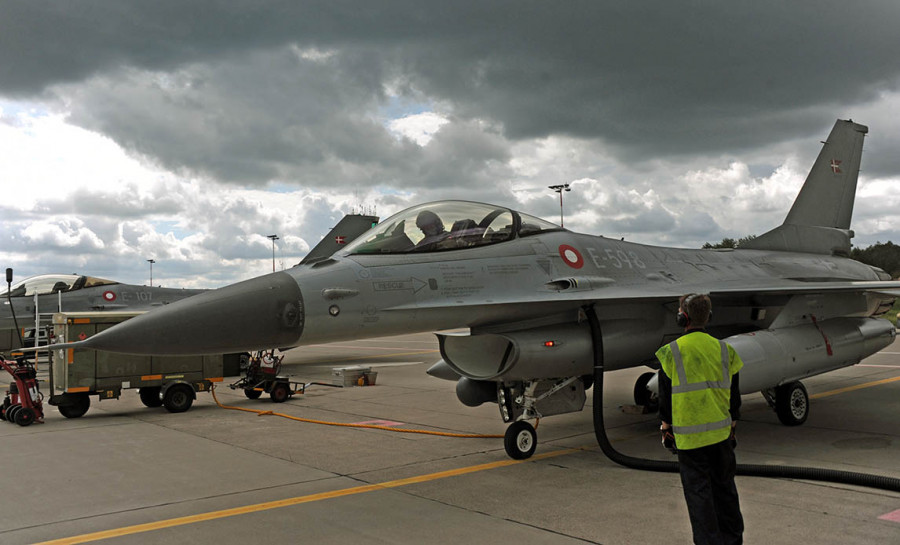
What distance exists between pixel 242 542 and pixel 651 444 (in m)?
4.87

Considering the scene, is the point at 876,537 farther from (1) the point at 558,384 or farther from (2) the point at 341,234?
(2) the point at 341,234

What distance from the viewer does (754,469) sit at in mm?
6008

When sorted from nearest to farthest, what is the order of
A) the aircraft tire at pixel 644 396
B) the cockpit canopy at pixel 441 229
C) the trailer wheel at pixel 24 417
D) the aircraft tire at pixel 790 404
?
the cockpit canopy at pixel 441 229 < the aircraft tire at pixel 790 404 < the aircraft tire at pixel 644 396 < the trailer wheel at pixel 24 417

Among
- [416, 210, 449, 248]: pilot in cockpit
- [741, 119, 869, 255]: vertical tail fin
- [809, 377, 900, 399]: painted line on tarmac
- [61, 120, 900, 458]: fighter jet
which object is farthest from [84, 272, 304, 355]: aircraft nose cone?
[809, 377, 900, 399]: painted line on tarmac

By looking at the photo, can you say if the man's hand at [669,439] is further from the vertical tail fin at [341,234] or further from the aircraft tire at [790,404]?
the vertical tail fin at [341,234]

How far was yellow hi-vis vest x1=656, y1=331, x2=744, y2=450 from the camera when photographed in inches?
149

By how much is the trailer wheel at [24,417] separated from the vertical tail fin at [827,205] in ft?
38.5

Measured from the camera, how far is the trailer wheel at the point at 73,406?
1069 centimetres

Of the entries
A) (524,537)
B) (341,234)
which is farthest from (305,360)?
(524,537)

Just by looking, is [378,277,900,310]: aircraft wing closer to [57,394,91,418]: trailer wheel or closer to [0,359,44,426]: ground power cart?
[0,359,44,426]: ground power cart

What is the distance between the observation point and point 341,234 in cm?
2214

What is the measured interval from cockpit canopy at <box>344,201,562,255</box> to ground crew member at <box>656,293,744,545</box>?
3.37 meters

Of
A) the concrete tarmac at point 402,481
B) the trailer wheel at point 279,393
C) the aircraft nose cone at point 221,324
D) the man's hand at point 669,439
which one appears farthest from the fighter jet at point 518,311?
the trailer wheel at point 279,393

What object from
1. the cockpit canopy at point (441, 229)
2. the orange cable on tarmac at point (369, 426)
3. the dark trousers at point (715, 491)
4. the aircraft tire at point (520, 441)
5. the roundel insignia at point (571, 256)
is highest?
the cockpit canopy at point (441, 229)
